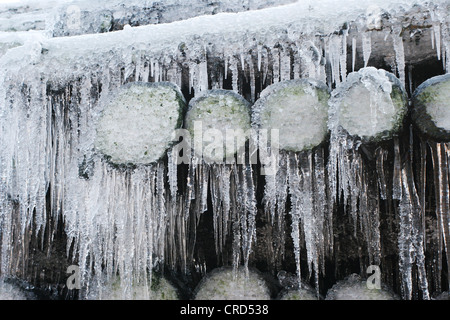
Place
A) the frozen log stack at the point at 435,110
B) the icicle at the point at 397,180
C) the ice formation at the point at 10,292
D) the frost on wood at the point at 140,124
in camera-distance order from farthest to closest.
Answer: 1. the ice formation at the point at 10,292
2. the frost on wood at the point at 140,124
3. the icicle at the point at 397,180
4. the frozen log stack at the point at 435,110

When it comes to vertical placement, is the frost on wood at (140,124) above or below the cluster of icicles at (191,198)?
above

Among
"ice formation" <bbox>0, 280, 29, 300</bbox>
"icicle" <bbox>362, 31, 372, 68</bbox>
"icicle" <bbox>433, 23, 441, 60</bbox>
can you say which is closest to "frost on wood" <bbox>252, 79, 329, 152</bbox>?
"icicle" <bbox>362, 31, 372, 68</bbox>

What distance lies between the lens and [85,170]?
5.66 ft

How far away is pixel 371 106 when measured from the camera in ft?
4.71

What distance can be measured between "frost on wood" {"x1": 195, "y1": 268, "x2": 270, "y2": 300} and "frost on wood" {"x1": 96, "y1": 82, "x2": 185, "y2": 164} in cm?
61

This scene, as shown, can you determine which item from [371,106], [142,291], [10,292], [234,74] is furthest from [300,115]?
[10,292]

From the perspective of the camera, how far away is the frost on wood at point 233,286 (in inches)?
68.2

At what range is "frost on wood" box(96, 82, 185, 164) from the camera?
162 centimetres

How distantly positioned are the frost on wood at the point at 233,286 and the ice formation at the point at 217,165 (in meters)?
0.09

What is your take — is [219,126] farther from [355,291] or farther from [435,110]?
[355,291]

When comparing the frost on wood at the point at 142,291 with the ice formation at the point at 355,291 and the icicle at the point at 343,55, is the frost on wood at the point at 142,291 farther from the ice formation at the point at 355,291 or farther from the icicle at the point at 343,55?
the icicle at the point at 343,55

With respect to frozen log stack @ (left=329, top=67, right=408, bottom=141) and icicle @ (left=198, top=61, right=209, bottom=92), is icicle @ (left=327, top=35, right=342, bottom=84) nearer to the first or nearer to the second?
frozen log stack @ (left=329, top=67, right=408, bottom=141)

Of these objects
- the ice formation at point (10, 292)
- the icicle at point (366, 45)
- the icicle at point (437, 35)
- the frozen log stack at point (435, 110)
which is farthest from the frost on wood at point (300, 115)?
the ice formation at point (10, 292)
